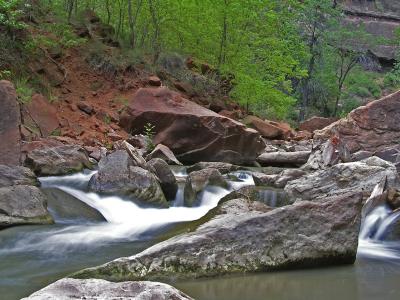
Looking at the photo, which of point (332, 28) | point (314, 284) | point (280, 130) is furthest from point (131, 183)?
point (332, 28)

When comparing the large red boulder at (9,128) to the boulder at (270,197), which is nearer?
the boulder at (270,197)

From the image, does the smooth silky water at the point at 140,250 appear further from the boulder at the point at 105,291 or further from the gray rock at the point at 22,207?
the boulder at the point at 105,291

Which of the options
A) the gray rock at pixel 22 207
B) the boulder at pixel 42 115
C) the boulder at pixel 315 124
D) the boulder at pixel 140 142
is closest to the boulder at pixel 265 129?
the boulder at pixel 140 142

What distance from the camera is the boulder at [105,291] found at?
3.12 metres

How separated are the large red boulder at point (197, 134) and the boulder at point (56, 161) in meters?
4.12

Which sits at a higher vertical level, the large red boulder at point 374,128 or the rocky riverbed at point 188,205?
the large red boulder at point 374,128

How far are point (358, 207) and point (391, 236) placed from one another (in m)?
1.24

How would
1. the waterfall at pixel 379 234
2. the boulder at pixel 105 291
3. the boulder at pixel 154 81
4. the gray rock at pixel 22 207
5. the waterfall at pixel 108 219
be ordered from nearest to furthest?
the boulder at pixel 105 291, the waterfall at pixel 379 234, the waterfall at pixel 108 219, the gray rock at pixel 22 207, the boulder at pixel 154 81

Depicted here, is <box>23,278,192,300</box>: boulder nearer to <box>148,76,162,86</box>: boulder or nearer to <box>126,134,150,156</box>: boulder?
<box>126,134,150,156</box>: boulder

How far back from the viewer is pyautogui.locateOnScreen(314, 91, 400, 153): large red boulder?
42.9ft

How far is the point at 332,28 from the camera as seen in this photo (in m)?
39.8

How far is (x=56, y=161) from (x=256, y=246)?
5.99 metres

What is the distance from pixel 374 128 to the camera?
13.3 m

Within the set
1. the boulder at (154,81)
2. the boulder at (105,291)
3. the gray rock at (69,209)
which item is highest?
the boulder at (154,81)
